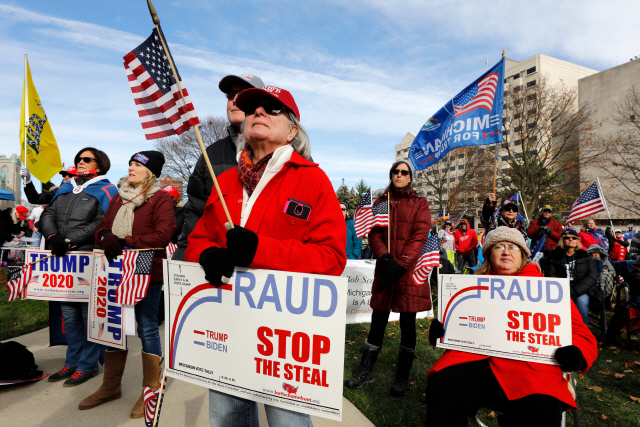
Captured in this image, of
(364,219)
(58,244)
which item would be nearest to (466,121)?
(364,219)

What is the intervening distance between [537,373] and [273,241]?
6.15 feet

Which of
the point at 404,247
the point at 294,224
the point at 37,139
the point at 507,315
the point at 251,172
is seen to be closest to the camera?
the point at 294,224

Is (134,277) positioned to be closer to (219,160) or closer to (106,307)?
(106,307)

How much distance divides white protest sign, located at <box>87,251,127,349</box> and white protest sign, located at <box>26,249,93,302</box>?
0.28 m

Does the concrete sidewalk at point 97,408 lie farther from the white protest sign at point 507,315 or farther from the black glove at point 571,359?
the black glove at point 571,359

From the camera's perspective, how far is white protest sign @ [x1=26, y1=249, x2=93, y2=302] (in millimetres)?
3768

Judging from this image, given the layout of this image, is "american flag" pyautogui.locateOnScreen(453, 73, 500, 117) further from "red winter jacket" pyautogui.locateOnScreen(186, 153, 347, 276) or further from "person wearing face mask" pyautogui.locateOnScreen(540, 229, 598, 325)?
Answer: "red winter jacket" pyautogui.locateOnScreen(186, 153, 347, 276)

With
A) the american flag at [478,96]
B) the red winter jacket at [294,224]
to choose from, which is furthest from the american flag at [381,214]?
the american flag at [478,96]

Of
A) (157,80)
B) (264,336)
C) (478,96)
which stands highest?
(478,96)

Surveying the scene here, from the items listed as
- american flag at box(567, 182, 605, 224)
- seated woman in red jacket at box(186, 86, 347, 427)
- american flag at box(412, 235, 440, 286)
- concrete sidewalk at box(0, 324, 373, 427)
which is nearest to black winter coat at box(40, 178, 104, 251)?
concrete sidewalk at box(0, 324, 373, 427)

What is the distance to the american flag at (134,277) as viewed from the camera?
317 centimetres

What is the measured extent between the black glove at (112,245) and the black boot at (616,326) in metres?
6.67

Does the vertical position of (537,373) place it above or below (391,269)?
below

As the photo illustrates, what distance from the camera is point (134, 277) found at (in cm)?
320
